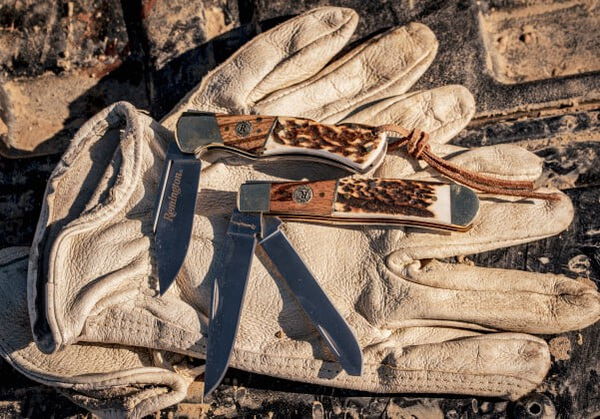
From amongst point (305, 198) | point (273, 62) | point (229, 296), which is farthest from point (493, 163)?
point (229, 296)

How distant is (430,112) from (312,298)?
32.7 inches

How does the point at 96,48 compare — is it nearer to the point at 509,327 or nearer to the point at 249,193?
the point at 249,193

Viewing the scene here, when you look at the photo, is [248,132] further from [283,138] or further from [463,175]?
[463,175]

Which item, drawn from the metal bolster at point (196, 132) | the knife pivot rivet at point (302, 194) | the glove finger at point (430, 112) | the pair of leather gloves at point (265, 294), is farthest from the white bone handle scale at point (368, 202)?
the glove finger at point (430, 112)

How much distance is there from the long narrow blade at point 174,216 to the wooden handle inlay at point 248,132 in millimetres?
142

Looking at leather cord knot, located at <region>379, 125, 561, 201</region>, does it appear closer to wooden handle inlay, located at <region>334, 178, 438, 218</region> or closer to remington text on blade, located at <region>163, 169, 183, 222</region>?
wooden handle inlay, located at <region>334, 178, 438, 218</region>

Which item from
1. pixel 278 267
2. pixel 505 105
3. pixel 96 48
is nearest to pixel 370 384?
pixel 278 267

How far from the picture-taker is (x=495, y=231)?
2.31 m

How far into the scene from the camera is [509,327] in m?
2.29

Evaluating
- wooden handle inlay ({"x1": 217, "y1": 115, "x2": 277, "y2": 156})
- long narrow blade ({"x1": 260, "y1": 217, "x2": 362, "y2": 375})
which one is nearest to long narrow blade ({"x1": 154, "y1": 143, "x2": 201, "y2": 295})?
wooden handle inlay ({"x1": 217, "y1": 115, "x2": 277, "y2": 156})

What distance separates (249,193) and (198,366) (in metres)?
0.69

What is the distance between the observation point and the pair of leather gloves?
228 centimetres

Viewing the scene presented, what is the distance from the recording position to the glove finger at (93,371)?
234 cm

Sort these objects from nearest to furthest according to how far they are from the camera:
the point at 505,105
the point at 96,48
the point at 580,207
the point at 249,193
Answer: the point at 249,193 → the point at 580,207 → the point at 505,105 → the point at 96,48
